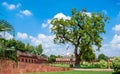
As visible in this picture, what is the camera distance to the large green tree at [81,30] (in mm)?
45406

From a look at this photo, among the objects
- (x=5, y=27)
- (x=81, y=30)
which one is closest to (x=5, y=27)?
(x=5, y=27)

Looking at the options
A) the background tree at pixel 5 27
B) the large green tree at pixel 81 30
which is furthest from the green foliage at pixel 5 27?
the large green tree at pixel 81 30

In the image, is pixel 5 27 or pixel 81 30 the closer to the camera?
pixel 5 27

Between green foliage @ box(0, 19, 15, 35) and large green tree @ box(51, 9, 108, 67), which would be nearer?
green foliage @ box(0, 19, 15, 35)

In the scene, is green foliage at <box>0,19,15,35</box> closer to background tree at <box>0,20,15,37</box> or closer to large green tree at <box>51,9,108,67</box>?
background tree at <box>0,20,15,37</box>

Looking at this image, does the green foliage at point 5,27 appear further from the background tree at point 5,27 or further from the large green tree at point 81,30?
the large green tree at point 81,30

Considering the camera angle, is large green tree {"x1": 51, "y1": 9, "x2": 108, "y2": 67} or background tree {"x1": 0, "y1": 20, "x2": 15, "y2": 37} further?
large green tree {"x1": 51, "y1": 9, "x2": 108, "y2": 67}

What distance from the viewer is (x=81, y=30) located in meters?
45.3

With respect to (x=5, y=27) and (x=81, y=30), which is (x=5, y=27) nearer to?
(x=5, y=27)

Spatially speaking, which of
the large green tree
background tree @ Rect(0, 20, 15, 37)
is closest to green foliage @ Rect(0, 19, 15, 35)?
background tree @ Rect(0, 20, 15, 37)

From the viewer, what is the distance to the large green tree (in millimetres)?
45406

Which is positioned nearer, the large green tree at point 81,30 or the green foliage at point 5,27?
the green foliage at point 5,27

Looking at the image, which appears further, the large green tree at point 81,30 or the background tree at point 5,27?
the large green tree at point 81,30

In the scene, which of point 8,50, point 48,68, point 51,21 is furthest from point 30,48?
point 8,50
